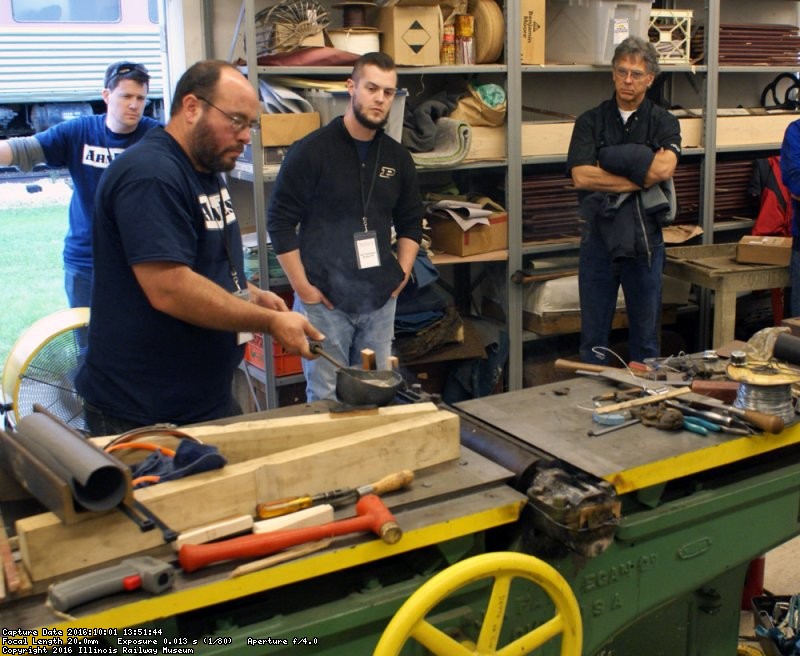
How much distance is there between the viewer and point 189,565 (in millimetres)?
1247

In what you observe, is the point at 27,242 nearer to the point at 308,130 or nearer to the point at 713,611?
the point at 308,130

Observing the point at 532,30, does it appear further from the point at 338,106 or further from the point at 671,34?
the point at 338,106

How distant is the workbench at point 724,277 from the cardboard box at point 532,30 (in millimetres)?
1036

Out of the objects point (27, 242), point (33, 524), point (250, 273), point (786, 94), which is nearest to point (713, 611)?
point (33, 524)

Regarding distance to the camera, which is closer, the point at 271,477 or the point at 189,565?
the point at 189,565

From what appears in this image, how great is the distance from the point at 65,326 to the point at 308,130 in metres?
1.20

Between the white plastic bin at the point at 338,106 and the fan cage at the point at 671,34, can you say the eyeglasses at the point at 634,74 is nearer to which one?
the fan cage at the point at 671,34

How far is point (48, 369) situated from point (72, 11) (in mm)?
4168

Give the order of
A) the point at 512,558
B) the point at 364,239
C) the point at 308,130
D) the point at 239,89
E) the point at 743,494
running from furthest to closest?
the point at 308,130
the point at 364,239
the point at 239,89
the point at 743,494
the point at 512,558

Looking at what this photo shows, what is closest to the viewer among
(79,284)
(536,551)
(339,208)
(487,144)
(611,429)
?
(536,551)

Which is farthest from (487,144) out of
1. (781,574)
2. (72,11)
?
(72,11)

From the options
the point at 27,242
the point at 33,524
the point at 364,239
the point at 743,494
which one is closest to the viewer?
the point at 33,524

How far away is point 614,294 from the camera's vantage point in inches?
143

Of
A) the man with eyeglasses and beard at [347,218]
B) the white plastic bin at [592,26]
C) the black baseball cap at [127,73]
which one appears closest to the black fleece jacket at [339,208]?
the man with eyeglasses and beard at [347,218]
